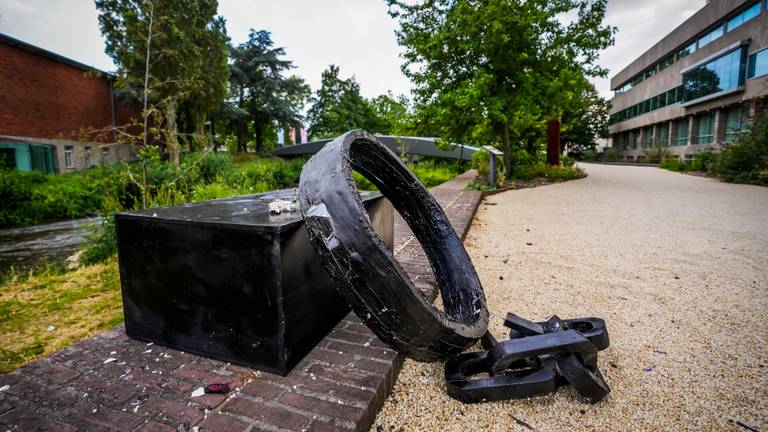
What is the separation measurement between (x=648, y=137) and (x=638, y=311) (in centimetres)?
4185

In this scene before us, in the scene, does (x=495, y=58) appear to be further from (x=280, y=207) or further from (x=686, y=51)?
(x=686, y=51)

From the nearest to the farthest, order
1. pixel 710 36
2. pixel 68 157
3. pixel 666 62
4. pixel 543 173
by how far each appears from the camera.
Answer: pixel 543 173
pixel 68 157
pixel 710 36
pixel 666 62

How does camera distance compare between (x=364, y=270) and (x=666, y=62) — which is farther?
(x=666, y=62)

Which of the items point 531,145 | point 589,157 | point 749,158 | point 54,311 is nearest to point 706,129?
point 589,157

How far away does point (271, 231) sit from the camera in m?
1.63

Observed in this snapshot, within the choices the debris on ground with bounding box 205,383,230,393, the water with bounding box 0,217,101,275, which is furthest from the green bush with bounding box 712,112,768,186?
the water with bounding box 0,217,101,275

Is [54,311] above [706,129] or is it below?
below

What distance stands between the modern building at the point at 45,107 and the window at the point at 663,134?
135 ft

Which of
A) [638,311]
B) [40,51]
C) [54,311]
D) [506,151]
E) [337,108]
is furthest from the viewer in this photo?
[337,108]

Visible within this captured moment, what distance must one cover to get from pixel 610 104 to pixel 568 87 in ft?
142

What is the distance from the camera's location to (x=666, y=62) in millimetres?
33281

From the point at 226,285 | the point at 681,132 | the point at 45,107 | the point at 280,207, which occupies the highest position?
the point at 45,107

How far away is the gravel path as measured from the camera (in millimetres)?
1646

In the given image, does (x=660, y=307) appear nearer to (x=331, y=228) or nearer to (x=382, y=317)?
(x=382, y=317)
